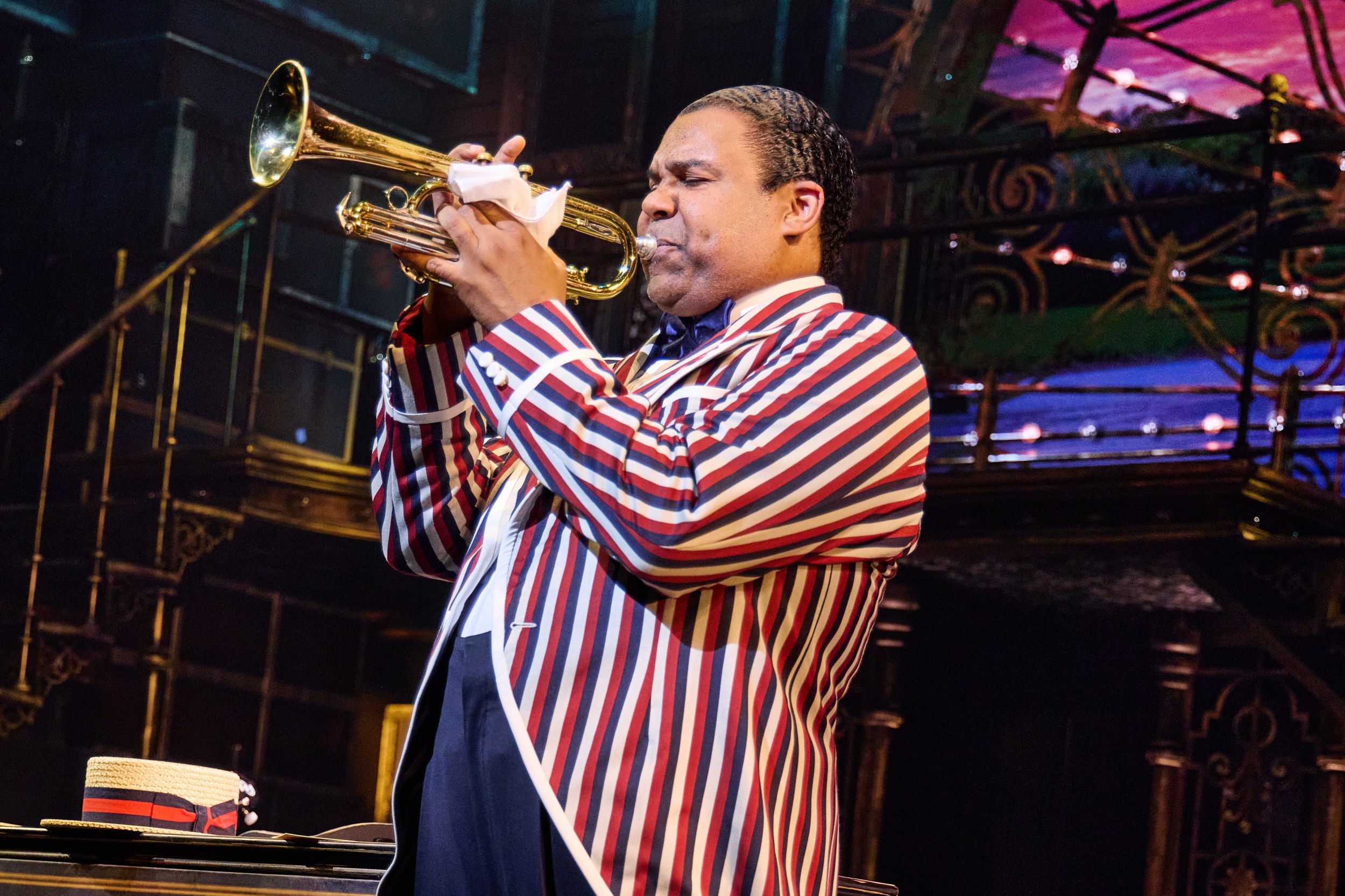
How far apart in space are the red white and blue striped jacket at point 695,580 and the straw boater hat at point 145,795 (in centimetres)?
78

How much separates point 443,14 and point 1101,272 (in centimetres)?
285

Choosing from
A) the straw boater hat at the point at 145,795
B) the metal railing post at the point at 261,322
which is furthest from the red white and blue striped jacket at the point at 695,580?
the metal railing post at the point at 261,322

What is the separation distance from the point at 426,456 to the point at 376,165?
0.34 meters

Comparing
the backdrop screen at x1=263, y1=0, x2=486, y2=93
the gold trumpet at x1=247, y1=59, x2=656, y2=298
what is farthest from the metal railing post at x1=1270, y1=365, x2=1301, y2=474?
the backdrop screen at x1=263, y1=0, x2=486, y2=93

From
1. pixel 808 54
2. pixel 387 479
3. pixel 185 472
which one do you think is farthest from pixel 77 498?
pixel 387 479

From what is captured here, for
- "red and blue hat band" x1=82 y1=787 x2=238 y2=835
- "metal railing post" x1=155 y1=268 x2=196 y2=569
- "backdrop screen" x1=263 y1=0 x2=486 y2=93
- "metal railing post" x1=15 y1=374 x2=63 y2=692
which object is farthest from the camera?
"backdrop screen" x1=263 y1=0 x2=486 y2=93

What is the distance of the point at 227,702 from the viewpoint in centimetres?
554

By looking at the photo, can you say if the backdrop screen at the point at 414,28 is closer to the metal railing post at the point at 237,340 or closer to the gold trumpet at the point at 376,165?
the metal railing post at the point at 237,340

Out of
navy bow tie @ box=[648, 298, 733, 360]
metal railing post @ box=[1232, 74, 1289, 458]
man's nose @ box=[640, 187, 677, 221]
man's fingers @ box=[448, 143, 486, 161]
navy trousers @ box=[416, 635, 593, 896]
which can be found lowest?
navy trousers @ box=[416, 635, 593, 896]

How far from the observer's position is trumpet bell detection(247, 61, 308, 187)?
1710 millimetres

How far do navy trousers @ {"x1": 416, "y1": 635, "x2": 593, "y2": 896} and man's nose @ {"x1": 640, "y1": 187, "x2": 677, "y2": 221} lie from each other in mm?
→ 440

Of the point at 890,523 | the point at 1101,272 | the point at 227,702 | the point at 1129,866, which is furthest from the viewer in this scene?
the point at 227,702

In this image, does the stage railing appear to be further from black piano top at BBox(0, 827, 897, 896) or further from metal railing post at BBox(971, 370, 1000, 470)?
black piano top at BBox(0, 827, 897, 896)

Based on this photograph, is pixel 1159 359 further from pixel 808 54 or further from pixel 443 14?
pixel 443 14
